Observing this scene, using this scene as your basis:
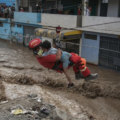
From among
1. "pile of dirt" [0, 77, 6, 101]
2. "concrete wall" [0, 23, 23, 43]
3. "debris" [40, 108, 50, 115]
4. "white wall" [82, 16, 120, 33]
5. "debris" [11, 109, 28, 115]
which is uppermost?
"white wall" [82, 16, 120, 33]

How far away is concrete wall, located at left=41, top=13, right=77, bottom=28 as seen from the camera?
14.8 meters

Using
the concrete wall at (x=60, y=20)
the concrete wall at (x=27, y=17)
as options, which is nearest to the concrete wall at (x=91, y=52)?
the concrete wall at (x=60, y=20)

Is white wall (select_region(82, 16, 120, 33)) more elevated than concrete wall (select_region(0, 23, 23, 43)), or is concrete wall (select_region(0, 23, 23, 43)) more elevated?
white wall (select_region(82, 16, 120, 33))

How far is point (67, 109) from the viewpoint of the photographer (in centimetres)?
735

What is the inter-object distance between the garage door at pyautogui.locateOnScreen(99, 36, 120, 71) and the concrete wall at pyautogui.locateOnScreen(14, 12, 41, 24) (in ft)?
23.9

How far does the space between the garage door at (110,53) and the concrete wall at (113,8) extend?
1.96m

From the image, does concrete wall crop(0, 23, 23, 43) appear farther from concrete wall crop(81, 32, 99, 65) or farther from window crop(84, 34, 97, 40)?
concrete wall crop(81, 32, 99, 65)

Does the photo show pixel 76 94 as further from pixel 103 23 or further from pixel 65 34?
pixel 65 34

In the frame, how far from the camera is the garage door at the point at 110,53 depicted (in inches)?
493

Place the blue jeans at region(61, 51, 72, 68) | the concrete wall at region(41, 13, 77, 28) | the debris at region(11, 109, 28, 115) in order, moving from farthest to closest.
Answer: the concrete wall at region(41, 13, 77, 28)
the debris at region(11, 109, 28, 115)
the blue jeans at region(61, 51, 72, 68)

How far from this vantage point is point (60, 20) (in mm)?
15844

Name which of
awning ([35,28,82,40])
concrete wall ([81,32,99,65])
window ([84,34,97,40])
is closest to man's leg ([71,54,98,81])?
awning ([35,28,82,40])

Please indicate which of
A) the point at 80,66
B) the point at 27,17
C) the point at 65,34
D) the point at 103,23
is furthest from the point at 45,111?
the point at 27,17

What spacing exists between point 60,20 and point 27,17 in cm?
510
